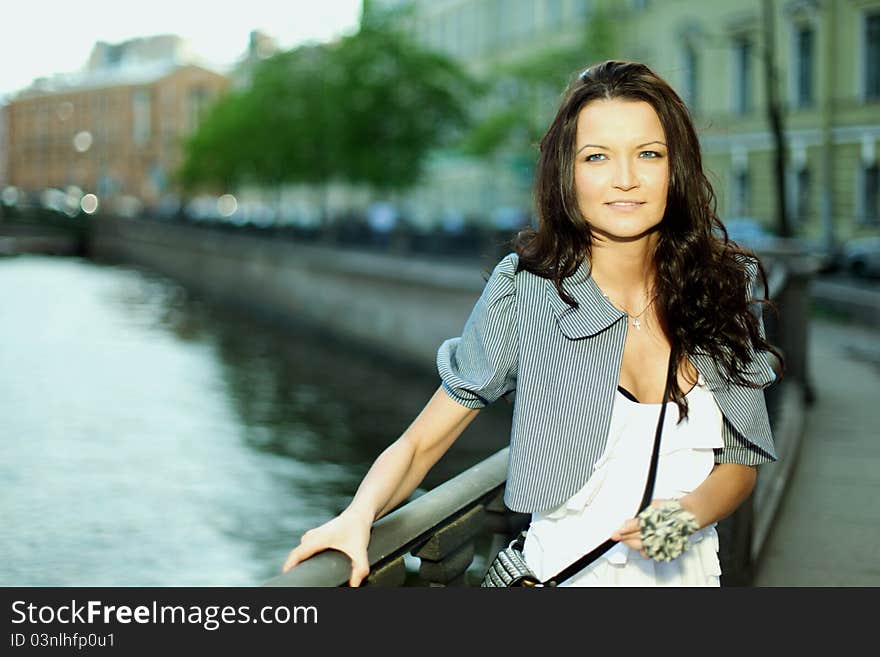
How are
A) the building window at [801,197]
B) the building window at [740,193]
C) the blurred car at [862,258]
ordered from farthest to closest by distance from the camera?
the building window at [740,193] < the building window at [801,197] < the blurred car at [862,258]

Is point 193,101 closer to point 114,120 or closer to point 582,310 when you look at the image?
point 114,120

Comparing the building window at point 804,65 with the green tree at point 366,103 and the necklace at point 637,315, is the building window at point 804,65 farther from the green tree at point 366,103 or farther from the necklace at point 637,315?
the necklace at point 637,315

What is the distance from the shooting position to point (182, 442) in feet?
56.0

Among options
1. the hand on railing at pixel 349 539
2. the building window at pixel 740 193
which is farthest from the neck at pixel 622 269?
the building window at pixel 740 193

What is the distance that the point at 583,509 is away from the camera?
6.20ft

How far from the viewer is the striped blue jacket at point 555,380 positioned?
1.86m

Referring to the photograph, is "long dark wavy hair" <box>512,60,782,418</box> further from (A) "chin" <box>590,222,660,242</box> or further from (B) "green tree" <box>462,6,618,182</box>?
(B) "green tree" <box>462,6,618,182</box>

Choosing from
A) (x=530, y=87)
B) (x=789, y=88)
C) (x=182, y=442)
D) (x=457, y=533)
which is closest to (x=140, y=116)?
(x=530, y=87)

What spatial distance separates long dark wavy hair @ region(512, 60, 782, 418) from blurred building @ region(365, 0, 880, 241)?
22694mm

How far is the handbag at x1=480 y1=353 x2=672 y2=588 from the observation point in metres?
1.86

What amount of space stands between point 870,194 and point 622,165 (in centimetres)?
2889

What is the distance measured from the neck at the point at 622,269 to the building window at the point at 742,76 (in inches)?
1260

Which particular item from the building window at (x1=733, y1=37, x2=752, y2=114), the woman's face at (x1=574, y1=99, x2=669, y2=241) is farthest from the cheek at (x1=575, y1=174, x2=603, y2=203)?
the building window at (x1=733, y1=37, x2=752, y2=114)

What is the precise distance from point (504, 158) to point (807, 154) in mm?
10667
